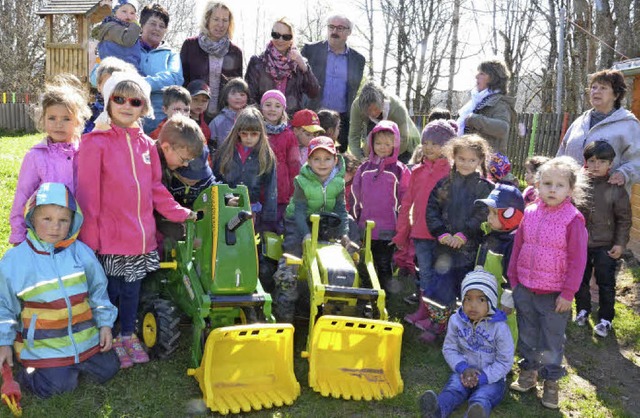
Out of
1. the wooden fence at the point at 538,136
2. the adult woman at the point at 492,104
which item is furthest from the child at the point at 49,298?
the wooden fence at the point at 538,136

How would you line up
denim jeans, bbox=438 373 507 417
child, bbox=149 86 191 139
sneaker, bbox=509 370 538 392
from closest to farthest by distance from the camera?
1. denim jeans, bbox=438 373 507 417
2. sneaker, bbox=509 370 538 392
3. child, bbox=149 86 191 139

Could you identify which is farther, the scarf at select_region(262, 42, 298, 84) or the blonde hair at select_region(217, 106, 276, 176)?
the scarf at select_region(262, 42, 298, 84)

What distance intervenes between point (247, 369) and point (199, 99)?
3.10 meters

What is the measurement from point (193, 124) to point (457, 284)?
8.58 feet

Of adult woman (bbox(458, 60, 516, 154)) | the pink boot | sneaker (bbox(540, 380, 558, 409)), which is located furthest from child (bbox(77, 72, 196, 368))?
adult woman (bbox(458, 60, 516, 154))

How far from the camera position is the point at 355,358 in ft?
13.5

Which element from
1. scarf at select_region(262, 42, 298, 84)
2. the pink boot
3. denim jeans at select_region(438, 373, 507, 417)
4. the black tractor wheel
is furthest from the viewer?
scarf at select_region(262, 42, 298, 84)

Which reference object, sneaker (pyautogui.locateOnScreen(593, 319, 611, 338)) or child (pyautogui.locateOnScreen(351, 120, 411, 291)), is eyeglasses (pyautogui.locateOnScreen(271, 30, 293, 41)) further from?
sneaker (pyautogui.locateOnScreen(593, 319, 611, 338))

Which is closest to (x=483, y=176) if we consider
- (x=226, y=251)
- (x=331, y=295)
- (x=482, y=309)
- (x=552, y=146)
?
(x=482, y=309)

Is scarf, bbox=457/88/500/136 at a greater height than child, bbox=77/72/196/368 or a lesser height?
greater

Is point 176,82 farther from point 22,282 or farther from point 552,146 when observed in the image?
point 552,146

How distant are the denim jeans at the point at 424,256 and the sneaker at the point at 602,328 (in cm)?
174

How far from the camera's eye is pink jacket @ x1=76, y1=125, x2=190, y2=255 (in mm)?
4008

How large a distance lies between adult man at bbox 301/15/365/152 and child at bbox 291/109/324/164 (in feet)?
2.71
